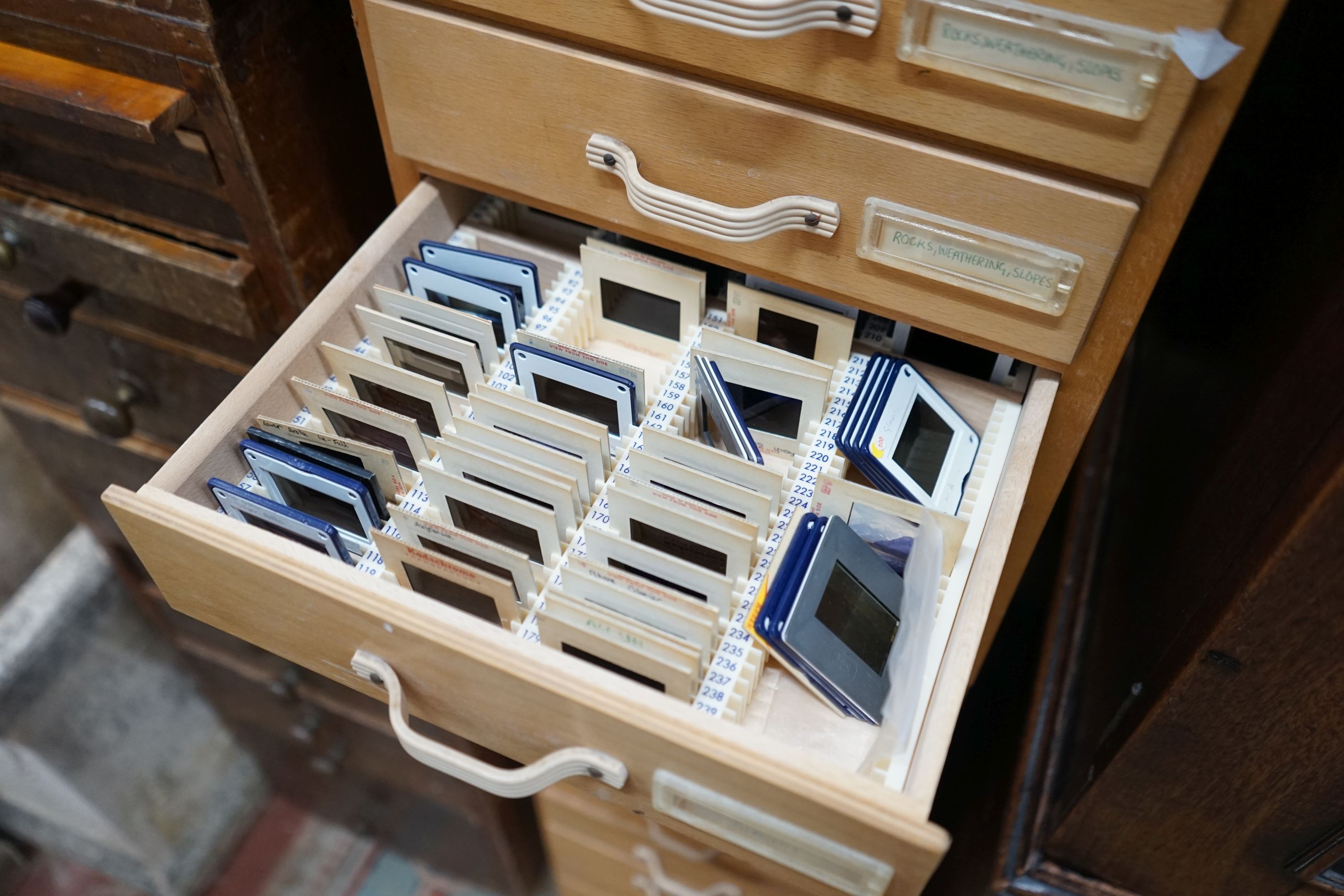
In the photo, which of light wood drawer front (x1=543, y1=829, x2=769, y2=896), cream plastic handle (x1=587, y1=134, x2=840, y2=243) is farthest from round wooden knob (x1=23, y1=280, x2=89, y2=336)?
light wood drawer front (x1=543, y1=829, x2=769, y2=896)

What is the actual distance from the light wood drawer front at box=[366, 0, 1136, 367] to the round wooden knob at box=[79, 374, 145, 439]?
0.51 metres

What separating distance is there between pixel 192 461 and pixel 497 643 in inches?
11.0

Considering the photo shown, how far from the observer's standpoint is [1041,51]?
562 mm

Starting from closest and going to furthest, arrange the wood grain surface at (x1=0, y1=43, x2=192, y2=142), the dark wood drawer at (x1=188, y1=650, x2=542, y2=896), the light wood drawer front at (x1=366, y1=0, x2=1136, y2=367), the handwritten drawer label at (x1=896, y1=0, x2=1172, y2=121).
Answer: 1. the handwritten drawer label at (x1=896, y1=0, x2=1172, y2=121)
2. the light wood drawer front at (x1=366, y1=0, x2=1136, y2=367)
3. the wood grain surface at (x1=0, y1=43, x2=192, y2=142)
4. the dark wood drawer at (x1=188, y1=650, x2=542, y2=896)

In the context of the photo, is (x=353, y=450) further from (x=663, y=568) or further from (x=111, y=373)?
(x=111, y=373)

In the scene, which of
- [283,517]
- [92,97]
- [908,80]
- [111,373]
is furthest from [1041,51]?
[111,373]

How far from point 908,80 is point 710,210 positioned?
0.56ft

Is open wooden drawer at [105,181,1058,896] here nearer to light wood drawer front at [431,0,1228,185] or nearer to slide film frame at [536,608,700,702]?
slide film frame at [536,608,700,702]

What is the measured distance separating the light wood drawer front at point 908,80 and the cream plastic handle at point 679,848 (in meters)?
0.64

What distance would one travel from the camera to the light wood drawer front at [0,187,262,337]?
2.99ft

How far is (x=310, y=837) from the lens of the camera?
1.65 metres

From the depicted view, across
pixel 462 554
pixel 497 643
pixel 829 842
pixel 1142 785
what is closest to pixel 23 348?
pixel 462 554

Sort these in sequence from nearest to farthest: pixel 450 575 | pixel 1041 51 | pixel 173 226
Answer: pixel 1041 51, pixel 450 575, pixel 173 226

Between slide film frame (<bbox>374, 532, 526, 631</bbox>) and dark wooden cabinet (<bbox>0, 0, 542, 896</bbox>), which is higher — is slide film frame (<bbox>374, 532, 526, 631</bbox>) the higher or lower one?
the lower one
